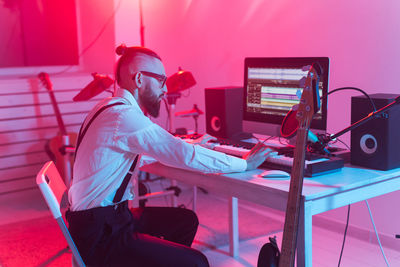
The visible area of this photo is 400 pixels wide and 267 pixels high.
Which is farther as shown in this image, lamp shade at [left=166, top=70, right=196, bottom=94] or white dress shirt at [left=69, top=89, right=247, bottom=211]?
lamp shade at [left=166, top=70, right=196, bottom=94]

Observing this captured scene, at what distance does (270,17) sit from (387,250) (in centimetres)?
173

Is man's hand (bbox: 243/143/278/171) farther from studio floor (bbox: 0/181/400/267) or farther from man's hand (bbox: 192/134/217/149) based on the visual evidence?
studio floor (bbox: 0/181/400/267)

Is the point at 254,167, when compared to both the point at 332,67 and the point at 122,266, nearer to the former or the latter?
the point at 122,266

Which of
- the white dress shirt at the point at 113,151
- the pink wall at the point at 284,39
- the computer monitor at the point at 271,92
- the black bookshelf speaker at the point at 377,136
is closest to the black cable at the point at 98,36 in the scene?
the pink wall at the point at 284,39

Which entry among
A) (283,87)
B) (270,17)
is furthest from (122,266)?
(270,17)

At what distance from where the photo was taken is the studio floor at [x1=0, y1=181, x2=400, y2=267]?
2.87 meters

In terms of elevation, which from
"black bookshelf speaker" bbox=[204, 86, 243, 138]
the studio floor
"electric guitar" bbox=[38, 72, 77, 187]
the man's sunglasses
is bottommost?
the studio floor

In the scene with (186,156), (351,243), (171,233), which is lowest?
(351,243)

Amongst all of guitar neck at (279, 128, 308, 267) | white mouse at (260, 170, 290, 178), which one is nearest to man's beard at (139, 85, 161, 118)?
white mouse at (260, 170, 290, 178)

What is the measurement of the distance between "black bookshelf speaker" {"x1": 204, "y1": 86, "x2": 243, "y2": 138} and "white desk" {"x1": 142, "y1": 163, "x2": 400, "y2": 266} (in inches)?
25.5

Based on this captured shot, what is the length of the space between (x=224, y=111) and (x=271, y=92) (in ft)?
1.11

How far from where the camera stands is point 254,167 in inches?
83.4

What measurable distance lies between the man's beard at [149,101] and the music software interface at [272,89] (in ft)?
2.52

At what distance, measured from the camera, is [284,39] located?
3428 millimetres
